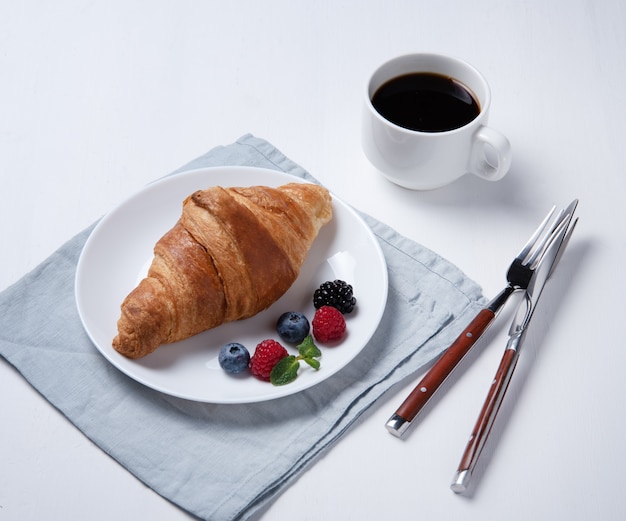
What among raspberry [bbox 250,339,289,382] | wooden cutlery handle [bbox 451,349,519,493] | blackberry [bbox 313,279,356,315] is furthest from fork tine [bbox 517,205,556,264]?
raspberry [bbox 250,339,289,382]

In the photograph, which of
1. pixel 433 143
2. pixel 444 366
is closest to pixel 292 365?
pixel 444 366

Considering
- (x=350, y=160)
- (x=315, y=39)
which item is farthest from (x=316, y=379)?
(x=315, y=39)

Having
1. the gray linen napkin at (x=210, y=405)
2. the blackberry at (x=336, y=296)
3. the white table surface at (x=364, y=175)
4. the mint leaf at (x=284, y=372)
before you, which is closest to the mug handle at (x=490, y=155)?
the white table surface at (x=364, y=175)

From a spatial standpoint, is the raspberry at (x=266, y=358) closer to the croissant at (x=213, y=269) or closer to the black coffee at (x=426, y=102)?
the croissant at (x=213, y=269)

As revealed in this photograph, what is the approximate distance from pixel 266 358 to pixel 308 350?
0.09m

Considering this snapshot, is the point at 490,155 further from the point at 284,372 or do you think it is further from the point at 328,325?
the point at 284,372

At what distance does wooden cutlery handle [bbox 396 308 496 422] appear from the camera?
164 centimetres

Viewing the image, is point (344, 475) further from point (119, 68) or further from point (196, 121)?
point (119, 68)

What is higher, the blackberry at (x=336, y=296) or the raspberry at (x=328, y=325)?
the blackberry at (x=336, y=296)

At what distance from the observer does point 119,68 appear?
8.09ft

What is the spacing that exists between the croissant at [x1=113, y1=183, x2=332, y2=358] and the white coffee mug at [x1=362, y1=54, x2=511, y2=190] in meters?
0.33

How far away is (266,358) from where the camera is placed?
1.64 metres

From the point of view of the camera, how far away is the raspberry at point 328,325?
5.56 ft

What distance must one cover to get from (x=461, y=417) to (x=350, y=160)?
2.75 feet
